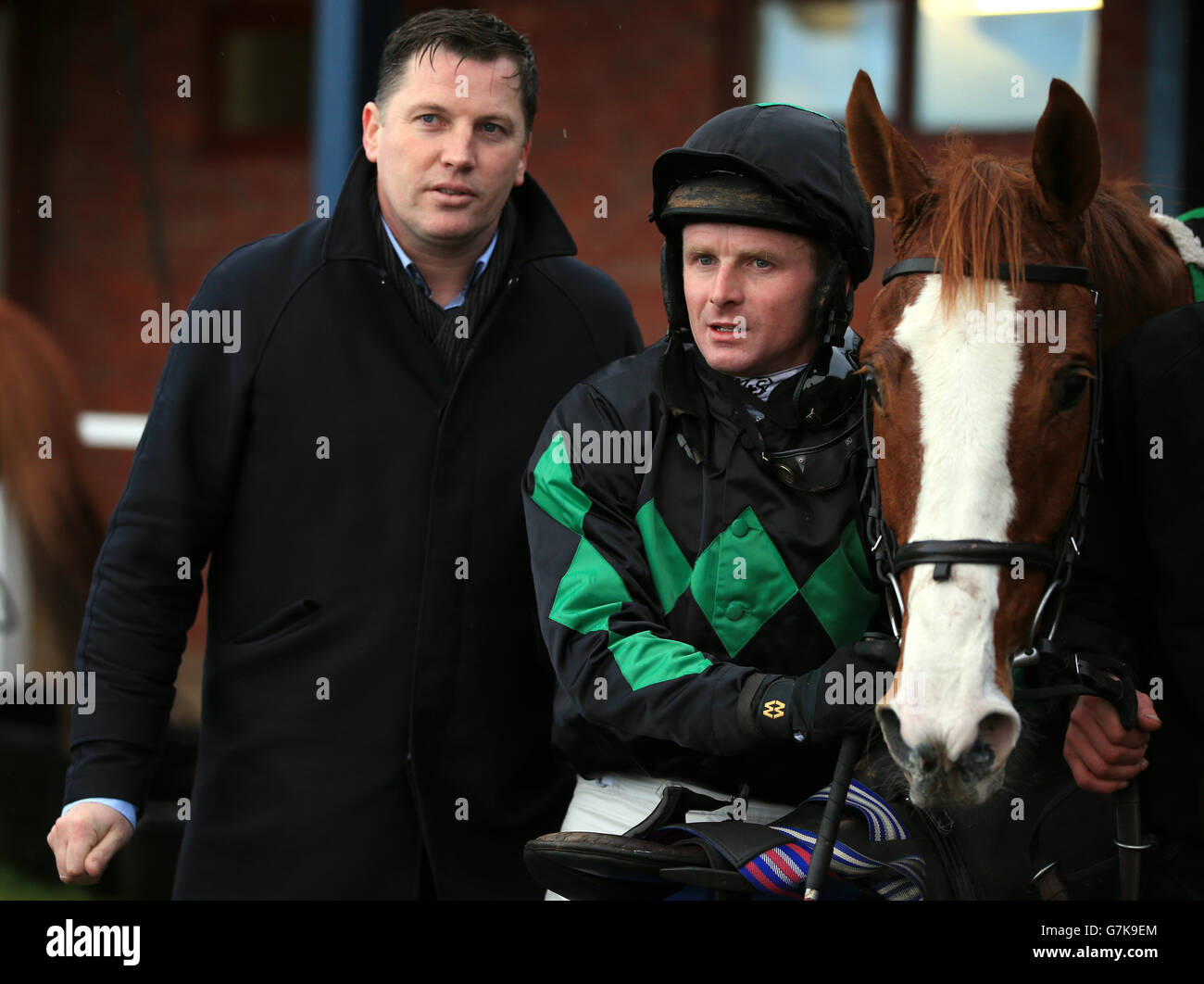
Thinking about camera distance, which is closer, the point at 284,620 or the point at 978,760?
the point at 978,760

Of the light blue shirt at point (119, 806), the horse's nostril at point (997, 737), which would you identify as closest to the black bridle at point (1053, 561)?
the horse's nostril at point (997, 737)

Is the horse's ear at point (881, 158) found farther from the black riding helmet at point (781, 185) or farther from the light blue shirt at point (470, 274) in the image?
the light blue shirt at point (470, 274)

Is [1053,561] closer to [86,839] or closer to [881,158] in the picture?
[881,158]

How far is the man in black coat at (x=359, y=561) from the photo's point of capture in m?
2.66

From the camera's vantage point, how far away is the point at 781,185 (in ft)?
7.16

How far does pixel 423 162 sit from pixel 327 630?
95cm

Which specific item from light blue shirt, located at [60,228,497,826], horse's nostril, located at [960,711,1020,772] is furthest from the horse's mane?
light blue shirt, located at [60,228,497,826]

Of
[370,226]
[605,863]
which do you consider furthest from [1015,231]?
[370,226]

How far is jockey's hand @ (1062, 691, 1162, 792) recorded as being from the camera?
2.01 metres

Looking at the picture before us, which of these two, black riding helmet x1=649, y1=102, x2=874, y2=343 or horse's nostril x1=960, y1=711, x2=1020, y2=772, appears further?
black riding helmet x1=649, y1=102, x2=874, y2=343

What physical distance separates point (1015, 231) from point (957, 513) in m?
0.47

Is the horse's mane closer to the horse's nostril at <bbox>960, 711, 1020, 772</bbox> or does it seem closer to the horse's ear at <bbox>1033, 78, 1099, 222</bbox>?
the horse's ear at <bbox>1033, 78, 1099, 222</bbox>

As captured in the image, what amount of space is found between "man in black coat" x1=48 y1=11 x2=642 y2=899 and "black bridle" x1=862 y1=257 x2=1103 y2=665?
0.93 metres
